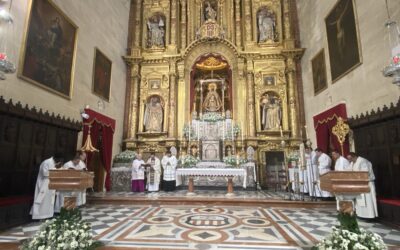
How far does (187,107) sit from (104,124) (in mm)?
4312

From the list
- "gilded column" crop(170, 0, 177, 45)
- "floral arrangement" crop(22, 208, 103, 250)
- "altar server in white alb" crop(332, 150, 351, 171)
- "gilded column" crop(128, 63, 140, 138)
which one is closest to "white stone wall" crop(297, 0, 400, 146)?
"altar server in white alb" crop(332, 150, 351, 171)

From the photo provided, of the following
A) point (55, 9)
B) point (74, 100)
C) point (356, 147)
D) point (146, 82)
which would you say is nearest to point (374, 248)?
point (356, 147)

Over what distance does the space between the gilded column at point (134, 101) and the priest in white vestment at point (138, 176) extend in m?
2.99

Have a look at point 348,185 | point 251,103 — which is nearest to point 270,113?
point 251,103

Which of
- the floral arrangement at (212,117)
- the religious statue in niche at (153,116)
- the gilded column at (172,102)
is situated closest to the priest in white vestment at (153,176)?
the gilded column at (172,102)

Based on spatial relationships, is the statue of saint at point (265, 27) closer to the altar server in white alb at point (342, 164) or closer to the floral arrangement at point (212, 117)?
the floral arrangement at point (212, 117)

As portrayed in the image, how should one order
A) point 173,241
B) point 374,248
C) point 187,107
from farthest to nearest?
point 187,107 < point 173,241 < point 374,248

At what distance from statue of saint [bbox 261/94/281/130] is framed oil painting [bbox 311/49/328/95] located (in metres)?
2.12

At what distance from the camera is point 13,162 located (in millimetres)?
5699

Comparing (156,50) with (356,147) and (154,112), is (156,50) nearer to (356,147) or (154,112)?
(154,112)

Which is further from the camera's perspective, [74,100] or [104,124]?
[104,124]

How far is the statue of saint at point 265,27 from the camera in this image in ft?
43.9

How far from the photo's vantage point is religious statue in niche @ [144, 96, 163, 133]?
12.8 metres

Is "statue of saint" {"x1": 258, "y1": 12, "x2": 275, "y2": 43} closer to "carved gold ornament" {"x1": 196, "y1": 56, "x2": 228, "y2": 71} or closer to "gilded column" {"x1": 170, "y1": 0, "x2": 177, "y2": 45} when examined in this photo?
"carved gold ornament" {"x1": 196, "y1": 56, "x2": 228, "y2": 71}
